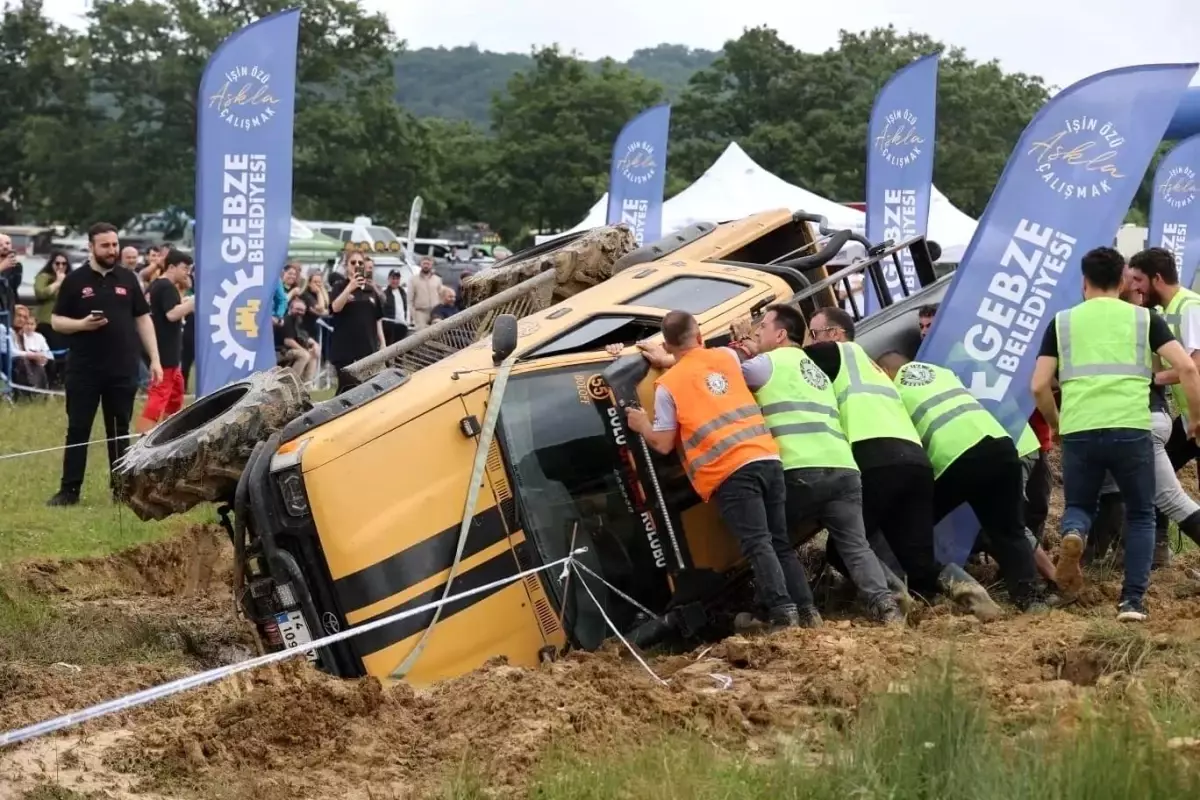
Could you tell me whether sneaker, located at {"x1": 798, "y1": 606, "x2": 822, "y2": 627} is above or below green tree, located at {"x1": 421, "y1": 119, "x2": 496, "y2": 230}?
below

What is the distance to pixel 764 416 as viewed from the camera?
298 inches

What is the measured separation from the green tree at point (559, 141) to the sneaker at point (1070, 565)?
47.0m

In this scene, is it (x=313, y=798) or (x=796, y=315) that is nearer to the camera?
(x=313, y=798)

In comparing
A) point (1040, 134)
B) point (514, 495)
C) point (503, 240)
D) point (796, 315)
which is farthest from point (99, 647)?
point (503, 240)

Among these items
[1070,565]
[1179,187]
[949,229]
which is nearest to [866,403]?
[1070,565]

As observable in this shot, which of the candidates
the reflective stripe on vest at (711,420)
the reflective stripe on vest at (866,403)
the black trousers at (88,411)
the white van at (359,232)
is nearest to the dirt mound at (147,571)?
the black trousers at (88,411)

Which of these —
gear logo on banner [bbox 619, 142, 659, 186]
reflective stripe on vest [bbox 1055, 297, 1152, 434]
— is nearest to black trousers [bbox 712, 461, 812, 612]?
reflective stripe on vest [bbox 1055, 297, 1152, 434]

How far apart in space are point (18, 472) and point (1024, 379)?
815 centimetres

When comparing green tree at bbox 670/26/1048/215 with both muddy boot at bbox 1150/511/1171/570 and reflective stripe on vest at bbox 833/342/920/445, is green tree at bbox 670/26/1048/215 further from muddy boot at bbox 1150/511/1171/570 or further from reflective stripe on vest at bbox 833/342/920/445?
reflective stripe on vest at bbox 833/342/920/445

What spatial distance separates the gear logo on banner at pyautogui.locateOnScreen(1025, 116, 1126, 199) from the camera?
8.77 m

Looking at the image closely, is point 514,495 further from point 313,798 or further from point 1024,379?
point 1024,379

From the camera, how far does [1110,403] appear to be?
7.50 m

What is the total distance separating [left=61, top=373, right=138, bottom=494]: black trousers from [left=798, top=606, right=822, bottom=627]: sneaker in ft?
19.0

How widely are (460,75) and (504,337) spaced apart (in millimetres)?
170345
